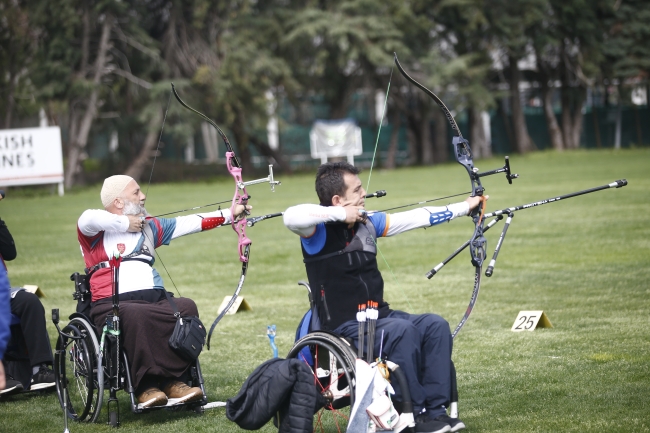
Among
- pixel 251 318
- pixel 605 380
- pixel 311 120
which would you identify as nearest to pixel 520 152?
pixel 311 120

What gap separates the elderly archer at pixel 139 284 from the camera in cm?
512

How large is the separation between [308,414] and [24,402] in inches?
105

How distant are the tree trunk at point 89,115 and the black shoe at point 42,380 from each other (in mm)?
23854

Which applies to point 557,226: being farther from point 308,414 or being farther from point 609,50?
point 609,50

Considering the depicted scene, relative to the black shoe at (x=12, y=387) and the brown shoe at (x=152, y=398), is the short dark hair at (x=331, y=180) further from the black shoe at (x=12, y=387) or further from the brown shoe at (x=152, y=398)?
the black shoe at (x=12, y=387)

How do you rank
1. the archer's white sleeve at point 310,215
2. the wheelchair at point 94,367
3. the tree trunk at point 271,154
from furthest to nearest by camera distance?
the tree trunk at point 271,154
the wheelchair at point 94,367
the archer's white sleeve at point 310,215

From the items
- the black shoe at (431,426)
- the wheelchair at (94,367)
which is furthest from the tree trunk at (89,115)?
the black shoe at (431,426)

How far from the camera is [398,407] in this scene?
167 inches

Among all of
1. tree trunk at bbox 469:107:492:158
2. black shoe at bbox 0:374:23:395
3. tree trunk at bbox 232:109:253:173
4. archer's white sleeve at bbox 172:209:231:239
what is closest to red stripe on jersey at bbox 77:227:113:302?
archer's white sleeve at bbox 172:209:231:239

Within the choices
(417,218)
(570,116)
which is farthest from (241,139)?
(417,218)

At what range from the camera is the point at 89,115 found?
29.2m

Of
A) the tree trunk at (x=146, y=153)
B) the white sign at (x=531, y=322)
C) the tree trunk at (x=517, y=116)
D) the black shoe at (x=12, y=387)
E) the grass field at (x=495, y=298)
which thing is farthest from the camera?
the tree trunk at (x=517, y=116)

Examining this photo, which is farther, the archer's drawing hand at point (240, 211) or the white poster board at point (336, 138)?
the white poster board at point (336, 138)

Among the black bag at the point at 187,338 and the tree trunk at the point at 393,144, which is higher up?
the tree trunk at the point at 393,144
